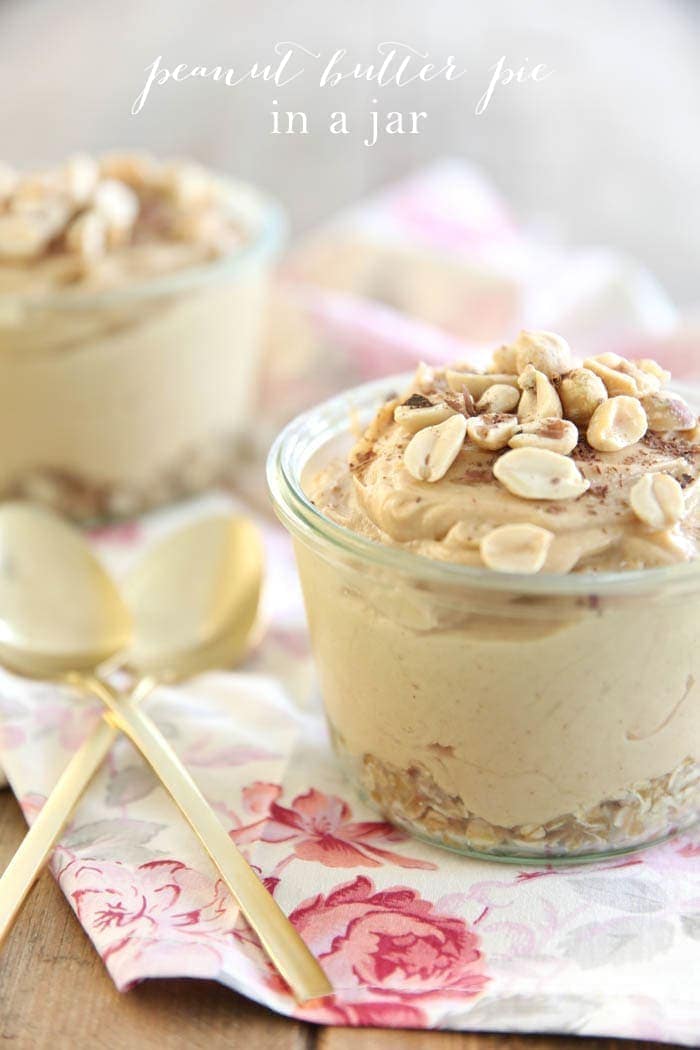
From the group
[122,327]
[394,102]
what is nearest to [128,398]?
[122,327]

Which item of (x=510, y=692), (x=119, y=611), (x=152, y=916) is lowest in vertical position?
(x=119, y=611)

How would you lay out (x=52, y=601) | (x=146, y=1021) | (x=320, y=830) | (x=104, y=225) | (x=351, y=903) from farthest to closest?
(x=104, y=225)
(x=52, y=601)
(x=320, y=830)
(x=351, y=903)
(x=146, y=1021)

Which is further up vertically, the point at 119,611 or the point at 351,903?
the point at 351,903

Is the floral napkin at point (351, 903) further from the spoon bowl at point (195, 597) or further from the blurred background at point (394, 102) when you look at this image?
the blurred background at point (394, 102)

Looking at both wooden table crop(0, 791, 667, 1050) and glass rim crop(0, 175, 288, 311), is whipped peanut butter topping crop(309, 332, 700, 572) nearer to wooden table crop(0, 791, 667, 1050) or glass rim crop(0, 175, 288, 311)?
wooden table crop(0, 791, 667, 1050)

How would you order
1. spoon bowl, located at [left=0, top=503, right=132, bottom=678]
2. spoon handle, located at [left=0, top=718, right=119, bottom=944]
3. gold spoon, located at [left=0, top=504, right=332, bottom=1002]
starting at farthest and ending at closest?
1. spoon bowl, located at [left=0, top=503, right=132, bottom=678]
2. gold spoon, located at [left=0, top=504, right=332, bottom=1002]
3. spoon handle, located at [left=0, top=718, right=119, bottom=944]

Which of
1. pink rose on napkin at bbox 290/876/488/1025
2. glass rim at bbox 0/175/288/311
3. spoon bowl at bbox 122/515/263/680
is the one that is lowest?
spoon bowl at bbox 122/515/263/680

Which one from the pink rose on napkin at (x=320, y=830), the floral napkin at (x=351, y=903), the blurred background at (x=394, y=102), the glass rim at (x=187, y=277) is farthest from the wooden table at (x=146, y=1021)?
the blurred background at (x=394, y=102)

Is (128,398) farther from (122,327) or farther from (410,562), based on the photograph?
(410,562)

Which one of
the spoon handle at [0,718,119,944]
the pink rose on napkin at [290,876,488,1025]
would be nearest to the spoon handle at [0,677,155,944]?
the spoon handle at [0,718,119,944]
